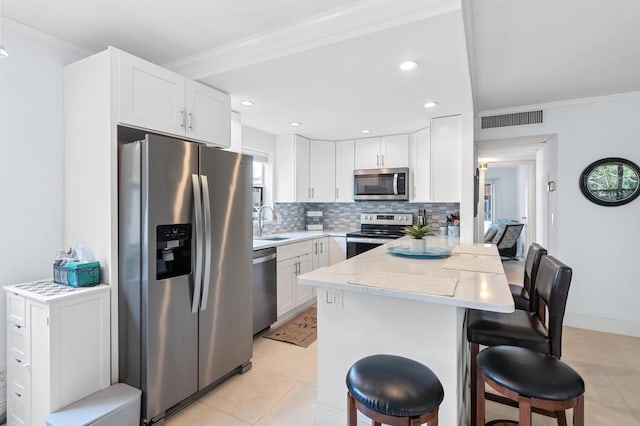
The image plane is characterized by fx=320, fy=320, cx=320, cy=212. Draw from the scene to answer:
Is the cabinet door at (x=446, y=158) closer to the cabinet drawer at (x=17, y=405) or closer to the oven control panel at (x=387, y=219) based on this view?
Answer: the oven control panel at (x=387, y=219)

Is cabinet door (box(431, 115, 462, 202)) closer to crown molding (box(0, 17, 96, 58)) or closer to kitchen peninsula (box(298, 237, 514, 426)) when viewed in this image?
kitchen peninsula (box(298, 237, 514, 426))

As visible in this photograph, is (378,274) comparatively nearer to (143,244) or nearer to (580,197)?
(143,244)

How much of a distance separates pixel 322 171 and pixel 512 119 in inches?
99.3

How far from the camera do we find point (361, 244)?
425cm

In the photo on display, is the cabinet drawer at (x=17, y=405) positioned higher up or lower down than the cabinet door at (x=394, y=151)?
lower down

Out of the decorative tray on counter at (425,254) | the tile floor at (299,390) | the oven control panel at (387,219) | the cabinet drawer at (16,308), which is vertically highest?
the oven control panel at (387,219)

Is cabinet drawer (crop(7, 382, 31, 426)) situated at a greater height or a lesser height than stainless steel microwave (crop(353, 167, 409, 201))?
lesser

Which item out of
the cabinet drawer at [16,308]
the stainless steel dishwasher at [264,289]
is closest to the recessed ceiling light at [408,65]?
the stainless steel dishwasher at [264,289]

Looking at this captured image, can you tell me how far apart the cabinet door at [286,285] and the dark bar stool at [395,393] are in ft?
7.37

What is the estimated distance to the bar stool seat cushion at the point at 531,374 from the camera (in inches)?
47.9

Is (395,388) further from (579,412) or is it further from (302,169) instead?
(302,169)

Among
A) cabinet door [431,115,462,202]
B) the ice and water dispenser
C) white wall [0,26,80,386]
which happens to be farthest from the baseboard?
white wall [0,26,80,386]

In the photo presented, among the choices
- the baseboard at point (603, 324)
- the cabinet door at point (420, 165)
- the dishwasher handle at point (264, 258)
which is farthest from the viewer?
the cabinet door at point (420, 165)

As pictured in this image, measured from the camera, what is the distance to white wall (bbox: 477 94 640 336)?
3.34 m
